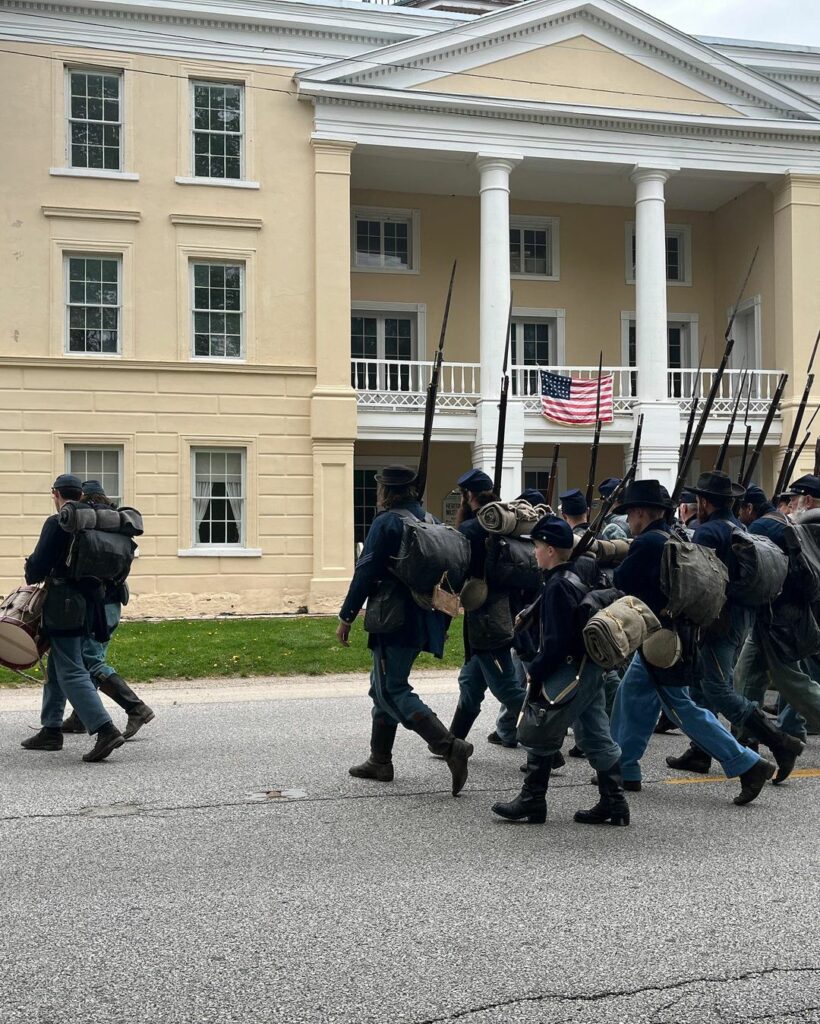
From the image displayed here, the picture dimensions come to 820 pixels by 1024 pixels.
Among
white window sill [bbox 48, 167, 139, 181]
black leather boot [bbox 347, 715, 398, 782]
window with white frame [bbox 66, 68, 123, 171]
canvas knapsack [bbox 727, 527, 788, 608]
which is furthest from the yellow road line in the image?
window with white frame [bbox 66, 68, 123, 171]

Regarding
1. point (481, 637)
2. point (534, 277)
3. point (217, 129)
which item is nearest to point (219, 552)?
point (217, 129)

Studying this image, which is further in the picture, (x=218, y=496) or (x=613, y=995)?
(x=218, y=496)

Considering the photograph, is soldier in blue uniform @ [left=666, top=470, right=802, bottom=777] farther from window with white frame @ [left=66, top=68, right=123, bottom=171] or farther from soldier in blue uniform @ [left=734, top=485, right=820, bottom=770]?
window with white frame @ [left=66, top=68, right=123, bottom=171]

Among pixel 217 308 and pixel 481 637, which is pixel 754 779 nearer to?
pixel 481 637

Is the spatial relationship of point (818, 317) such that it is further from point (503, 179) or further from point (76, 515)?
point (76, 515)

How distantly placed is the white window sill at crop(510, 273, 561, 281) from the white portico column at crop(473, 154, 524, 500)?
3.12m

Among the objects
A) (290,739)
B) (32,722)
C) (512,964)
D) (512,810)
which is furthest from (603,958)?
(32,722)

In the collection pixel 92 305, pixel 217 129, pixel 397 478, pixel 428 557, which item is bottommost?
pixel 428 557

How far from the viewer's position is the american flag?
21.1 m

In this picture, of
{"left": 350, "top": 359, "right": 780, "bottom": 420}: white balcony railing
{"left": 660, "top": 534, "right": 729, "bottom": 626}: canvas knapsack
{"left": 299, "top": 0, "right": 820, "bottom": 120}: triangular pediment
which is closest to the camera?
{"left": 660, "top": 534, "right": 729, "bottom": 626}: canvas knapsack

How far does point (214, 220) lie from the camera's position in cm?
2012

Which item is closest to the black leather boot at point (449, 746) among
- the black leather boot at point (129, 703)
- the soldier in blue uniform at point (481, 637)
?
the soldier in blue uniform at point (481, 637)

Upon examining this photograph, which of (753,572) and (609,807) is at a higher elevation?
(753,572)

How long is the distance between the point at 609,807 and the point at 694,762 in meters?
1.64
